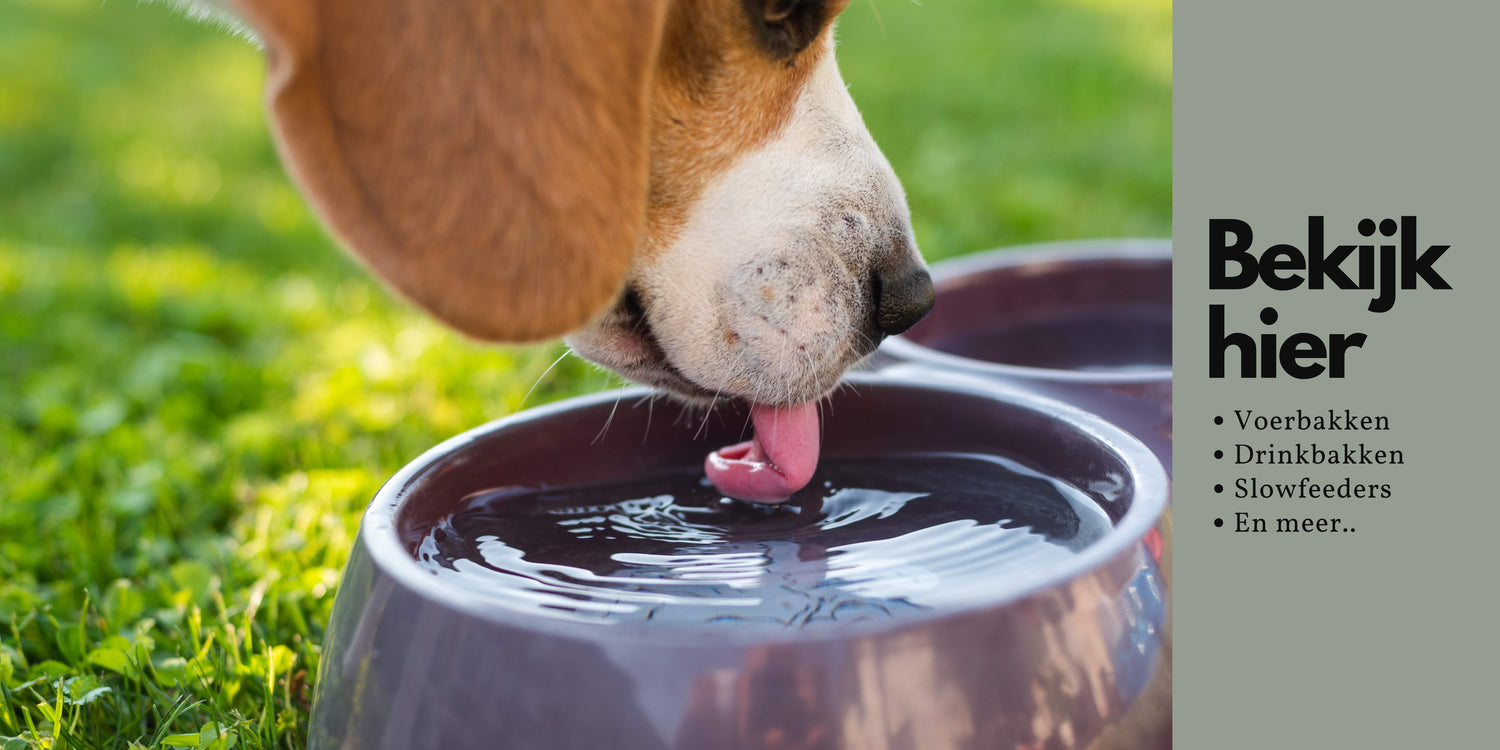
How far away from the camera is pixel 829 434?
1769 mm

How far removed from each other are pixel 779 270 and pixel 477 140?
42 cm

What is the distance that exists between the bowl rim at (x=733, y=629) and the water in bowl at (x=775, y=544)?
0.07ft

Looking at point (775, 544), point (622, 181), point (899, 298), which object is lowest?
point (775, 544)

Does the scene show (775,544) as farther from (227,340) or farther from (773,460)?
(227,340)

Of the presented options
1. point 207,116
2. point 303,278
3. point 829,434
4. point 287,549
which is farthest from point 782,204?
point 207,116

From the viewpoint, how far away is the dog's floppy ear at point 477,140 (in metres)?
1.27

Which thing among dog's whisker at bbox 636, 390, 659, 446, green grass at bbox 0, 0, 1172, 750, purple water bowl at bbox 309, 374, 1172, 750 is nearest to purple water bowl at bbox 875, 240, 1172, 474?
green grass at bbox 0, 0, 1172, 750

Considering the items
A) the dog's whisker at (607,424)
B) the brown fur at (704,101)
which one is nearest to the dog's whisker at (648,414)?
the dog's whisker at (607,424)

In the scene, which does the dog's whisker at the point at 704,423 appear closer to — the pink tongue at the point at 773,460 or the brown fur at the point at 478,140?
the pink tongue at the point at 773,460

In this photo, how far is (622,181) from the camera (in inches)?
53.4

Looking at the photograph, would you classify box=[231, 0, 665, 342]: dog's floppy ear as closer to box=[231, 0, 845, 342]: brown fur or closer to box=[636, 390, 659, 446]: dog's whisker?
box=[231, 0, 845, 342]: brown fur

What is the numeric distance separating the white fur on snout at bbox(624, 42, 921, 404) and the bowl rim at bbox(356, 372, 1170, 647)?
0.37 ft

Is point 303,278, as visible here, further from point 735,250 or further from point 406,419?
point 735,250

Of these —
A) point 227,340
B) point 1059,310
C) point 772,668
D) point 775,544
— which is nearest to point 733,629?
point 772,668
